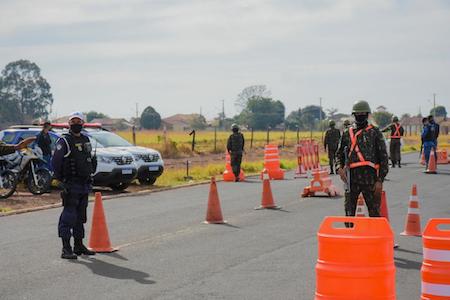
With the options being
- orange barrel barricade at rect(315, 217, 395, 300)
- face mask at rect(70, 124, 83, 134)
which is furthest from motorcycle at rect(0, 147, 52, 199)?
orange barrel barricade at rect(315, 217, 395, 300)

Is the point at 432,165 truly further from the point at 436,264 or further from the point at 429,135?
the point at 436,264

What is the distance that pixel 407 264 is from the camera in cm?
1041

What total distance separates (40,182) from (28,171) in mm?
397

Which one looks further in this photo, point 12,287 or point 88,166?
point 88,166

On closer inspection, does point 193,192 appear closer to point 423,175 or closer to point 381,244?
point 423,175

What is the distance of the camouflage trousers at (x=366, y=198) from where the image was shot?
10.7 meters

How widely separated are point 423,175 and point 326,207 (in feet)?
34.8

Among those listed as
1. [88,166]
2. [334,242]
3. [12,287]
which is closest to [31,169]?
[88,166]

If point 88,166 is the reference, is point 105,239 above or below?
below

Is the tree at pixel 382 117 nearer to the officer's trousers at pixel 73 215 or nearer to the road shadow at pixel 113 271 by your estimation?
the officer's trousers at pixel 73 215

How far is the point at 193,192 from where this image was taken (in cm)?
2184

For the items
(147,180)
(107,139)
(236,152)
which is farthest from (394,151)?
(107,139)

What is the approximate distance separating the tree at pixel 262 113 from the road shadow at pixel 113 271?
144281 millimetres

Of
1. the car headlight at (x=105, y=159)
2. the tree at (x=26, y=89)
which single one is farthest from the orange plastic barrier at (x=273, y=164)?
the tree at (x=26, y=89)
